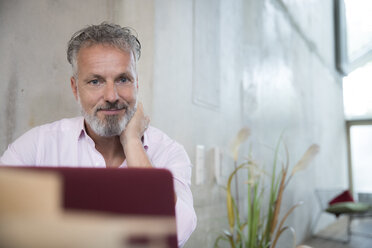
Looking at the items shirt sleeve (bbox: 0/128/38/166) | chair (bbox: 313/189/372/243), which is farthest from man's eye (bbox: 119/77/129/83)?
chair (bbox: 313/189/372/243)

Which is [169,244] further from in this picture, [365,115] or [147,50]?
[365,115]

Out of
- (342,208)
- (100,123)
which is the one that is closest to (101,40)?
(100,123)

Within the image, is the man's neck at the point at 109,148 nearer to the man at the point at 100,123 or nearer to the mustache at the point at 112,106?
the man at the point at 100,123

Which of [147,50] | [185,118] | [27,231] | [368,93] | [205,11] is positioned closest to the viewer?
[27,231]

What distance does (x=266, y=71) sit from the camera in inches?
125

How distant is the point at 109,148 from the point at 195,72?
82 cm

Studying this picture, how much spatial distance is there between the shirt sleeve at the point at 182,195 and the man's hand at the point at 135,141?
4.1 inches

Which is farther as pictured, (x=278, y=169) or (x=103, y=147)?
(x=278, y=169)

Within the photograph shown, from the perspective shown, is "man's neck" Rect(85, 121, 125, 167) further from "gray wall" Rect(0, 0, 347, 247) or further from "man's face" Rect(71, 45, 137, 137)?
"gray wall" Rect(0, 0, 347, 247)

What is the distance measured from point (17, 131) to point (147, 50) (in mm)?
653

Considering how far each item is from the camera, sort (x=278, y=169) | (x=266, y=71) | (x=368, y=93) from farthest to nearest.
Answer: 1. (x=368, y=93)
2. (x=278, y=169)
3. (x=266, y=71)

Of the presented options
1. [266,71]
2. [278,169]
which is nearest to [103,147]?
[266,71]

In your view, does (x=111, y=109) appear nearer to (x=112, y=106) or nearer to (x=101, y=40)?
(x=112, y=106)

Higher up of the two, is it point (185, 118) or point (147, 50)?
point (147, 50)
